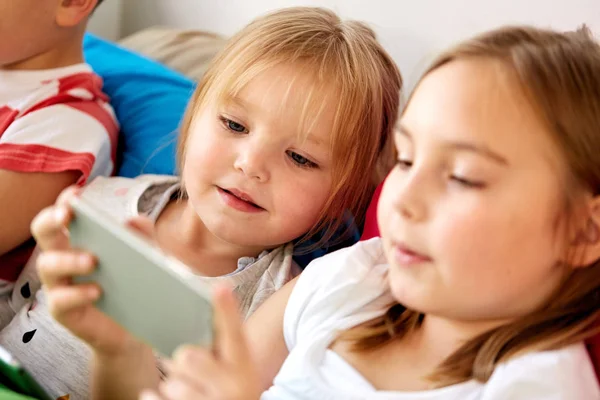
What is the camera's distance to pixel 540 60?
0.64m

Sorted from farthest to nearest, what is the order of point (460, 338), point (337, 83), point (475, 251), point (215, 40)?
point (215, 40), point (337, 83), point (460, 338), point (475, 251)

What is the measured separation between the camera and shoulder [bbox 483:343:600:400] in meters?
0.63

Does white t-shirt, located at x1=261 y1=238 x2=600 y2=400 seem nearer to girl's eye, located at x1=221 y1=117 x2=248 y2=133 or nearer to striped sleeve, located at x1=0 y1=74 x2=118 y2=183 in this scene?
girl's eye, located at x1=221 y1=117 x2=248 y2=133

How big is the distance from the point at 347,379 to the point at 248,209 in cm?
32

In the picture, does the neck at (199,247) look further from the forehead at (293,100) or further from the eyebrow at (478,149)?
the eyebrow at (478,149)

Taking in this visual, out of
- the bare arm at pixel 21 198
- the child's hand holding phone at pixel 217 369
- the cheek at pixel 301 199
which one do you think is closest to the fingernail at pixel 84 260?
the child's hand holding phone at pixel 217 369

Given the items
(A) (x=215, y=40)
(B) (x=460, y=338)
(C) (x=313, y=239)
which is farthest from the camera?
(A) (x=215, y=40)

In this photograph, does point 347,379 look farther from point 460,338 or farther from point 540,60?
point 540,60

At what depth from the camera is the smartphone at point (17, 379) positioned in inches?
27.3

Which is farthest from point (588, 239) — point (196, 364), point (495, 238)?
point (196, 364)

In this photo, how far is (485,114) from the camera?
2.03 feet

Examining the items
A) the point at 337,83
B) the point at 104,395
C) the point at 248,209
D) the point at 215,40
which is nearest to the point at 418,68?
the point at 337,83

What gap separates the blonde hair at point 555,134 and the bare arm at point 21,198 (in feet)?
2.22

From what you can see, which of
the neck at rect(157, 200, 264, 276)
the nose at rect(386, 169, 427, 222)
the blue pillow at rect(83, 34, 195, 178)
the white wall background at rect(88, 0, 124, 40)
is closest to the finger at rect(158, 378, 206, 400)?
the nose at rect(386, 169, 427, 222)
